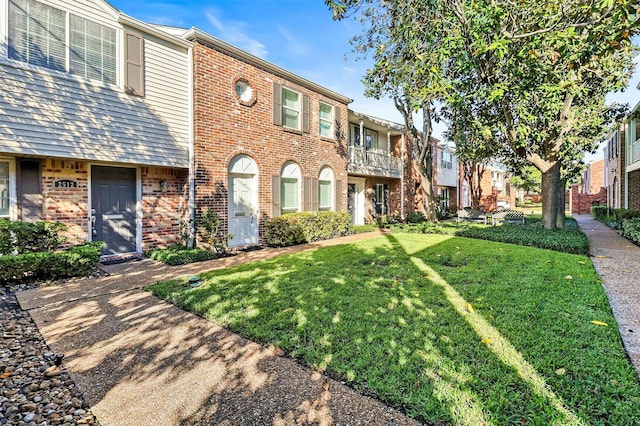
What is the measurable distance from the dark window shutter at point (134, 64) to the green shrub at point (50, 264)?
12.8 feet

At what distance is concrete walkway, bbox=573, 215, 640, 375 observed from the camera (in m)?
3.66

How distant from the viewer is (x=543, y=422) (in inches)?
89.8

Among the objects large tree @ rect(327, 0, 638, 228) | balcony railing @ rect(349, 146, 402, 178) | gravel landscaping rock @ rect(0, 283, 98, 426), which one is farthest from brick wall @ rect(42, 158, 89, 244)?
balcony railing @ rect(349, 146, 402, 178)

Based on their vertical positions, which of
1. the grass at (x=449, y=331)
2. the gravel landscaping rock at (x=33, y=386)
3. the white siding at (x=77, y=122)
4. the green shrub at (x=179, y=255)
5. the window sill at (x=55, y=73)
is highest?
the window sill at (x=55, y=73)

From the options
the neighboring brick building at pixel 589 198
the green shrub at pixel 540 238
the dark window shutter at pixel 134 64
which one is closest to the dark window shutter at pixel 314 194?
the green shrub at pixel 540 238

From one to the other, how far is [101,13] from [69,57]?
4.40 ft

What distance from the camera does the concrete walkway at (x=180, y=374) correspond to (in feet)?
8.07

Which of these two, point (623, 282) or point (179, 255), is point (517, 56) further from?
point (179, 255)

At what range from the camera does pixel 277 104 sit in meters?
11.5

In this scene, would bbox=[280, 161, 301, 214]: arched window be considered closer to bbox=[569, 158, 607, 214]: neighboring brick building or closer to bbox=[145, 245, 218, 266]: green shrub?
bbox=[145, 245, 218, 266]: green shrub

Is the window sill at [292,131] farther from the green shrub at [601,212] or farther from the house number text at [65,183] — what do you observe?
the green shrub at [601,212]

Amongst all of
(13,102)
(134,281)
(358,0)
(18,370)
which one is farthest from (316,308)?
(358,0)

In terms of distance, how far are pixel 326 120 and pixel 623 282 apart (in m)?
10.8

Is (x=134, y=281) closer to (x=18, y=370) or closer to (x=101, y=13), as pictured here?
(x=18, y=370)
